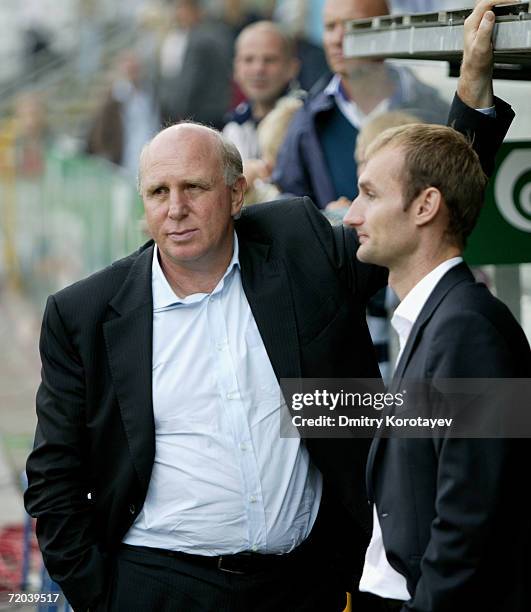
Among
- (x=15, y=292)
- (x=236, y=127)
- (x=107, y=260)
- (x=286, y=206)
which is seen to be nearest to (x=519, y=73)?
(x=286, y=206)

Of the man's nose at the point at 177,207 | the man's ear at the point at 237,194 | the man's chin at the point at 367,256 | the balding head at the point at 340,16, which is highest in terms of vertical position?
the balding head at the point at 340,16

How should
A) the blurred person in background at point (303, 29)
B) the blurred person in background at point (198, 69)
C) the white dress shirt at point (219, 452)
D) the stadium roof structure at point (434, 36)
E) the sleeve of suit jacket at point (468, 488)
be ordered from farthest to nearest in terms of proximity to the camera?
the blurred person in background at point (198, 69) → the blurred person in background at point (303, 29) → the white dress shirt at point (219, 452) → the stadium roof structure at point (434, 36) → the sleeve of suit jacket at point (468, 488)

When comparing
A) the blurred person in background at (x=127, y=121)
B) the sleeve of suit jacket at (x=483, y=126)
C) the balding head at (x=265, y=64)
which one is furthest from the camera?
the blurred person in background at (x=127, y=121)

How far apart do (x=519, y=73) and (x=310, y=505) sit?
1549 mm

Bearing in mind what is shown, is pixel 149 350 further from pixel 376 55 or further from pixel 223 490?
pixel 376 55

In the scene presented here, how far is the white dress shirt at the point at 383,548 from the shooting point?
2.73 meters

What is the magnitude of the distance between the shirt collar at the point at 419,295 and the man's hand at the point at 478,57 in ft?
2.33

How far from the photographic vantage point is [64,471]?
3.61 m

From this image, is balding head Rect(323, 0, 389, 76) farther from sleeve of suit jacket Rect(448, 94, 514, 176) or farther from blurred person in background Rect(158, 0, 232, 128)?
blurred person in background Rect(158, 0, 232, 128)

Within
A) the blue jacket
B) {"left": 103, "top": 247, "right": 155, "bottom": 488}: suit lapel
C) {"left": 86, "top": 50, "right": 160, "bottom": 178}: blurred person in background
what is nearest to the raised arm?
{"left": 103, "top": 247, "right": 155, "bottom": 488}: suit lapel

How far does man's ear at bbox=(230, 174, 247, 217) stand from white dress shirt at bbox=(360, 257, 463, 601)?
0.99m

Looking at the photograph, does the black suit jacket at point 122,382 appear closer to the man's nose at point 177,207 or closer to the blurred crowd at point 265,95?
the man's nose at point 177,207

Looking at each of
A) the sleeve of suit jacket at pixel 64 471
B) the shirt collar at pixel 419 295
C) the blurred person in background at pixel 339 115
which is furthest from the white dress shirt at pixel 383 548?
the blurred person in background at pixel 339 115

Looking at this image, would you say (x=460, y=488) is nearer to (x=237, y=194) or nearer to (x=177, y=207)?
(x=177, y=207)
